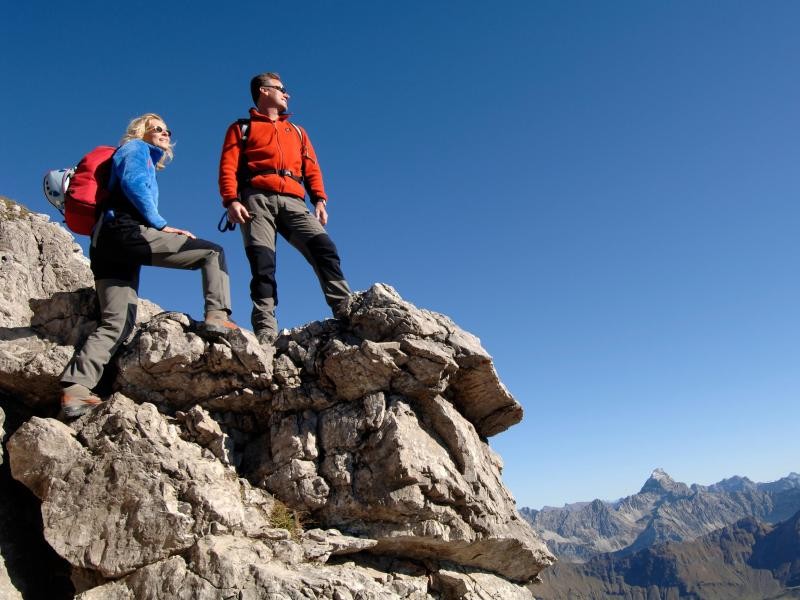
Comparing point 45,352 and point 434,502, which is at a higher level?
point 45,352

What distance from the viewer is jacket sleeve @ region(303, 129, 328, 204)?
1338 cm

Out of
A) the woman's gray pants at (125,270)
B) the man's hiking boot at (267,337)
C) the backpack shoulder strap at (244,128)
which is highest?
the backpack shoulder strap at (244,128)

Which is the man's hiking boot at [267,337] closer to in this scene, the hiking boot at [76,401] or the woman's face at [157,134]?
the hiking boot at [76,401]

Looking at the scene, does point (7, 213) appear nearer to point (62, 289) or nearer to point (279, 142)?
point (62, 289)

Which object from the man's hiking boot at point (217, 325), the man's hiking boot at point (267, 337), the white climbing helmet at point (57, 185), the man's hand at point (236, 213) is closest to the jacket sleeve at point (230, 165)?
the man's hand at point (236, 213)

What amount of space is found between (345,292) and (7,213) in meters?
9.86

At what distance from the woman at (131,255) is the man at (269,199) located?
89 centimetres

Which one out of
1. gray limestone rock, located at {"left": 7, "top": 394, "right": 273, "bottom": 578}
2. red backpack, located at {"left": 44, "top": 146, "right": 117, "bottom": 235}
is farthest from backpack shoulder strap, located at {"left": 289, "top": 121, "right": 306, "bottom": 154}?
gray limestone rock, located at {"left": 7, "top": 394, "right": 273, "bottom": 578}

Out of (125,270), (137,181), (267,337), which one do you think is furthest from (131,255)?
(267,337)

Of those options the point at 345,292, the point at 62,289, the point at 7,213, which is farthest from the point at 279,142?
the point at 7,213

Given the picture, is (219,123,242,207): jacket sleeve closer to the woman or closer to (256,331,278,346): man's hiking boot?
the woman

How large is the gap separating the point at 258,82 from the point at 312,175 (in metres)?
2.41

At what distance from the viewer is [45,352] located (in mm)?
10344

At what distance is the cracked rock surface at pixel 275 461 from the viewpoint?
8.40 meters
